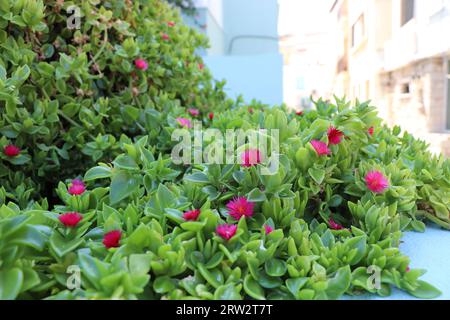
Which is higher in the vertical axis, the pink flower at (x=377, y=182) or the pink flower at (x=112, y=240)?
the pink flower at (x=377, y=182)

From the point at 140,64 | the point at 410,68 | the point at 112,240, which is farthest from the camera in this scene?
the point at 410,68

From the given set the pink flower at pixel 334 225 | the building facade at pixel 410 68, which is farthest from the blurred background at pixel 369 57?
the pink flower at pixel 334 225

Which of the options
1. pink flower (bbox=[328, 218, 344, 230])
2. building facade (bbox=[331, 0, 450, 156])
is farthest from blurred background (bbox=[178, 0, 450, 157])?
pink flower (bbox=[328, 218, 344, 230])

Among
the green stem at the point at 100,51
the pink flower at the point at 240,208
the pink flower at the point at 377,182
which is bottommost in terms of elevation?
the pink flower at the point at 240,208

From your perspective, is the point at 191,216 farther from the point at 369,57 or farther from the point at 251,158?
the point at 369,57

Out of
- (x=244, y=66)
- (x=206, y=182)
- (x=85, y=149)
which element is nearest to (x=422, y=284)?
(x=206, y=182)

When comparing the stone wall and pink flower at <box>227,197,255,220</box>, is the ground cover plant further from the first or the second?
the stone wall

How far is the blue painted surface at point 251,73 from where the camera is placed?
3441mm

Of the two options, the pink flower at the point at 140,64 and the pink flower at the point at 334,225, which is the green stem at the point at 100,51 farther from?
the pink flower at the point at 334,225

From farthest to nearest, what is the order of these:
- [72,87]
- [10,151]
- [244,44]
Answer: [244,44] → [72,87] → [10,151]

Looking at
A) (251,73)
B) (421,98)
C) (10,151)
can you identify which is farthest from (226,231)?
(251,73)

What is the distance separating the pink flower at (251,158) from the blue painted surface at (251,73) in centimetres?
286

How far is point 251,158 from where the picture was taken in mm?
601

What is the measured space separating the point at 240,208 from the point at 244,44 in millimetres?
5223
